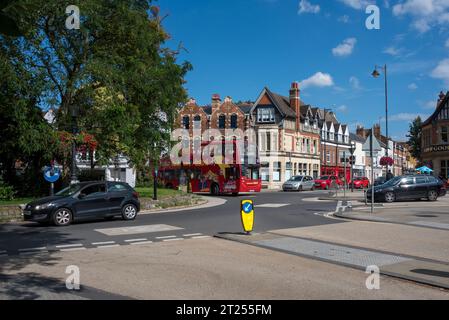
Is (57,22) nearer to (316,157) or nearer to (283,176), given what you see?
(283,176)

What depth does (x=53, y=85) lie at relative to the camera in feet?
64.6

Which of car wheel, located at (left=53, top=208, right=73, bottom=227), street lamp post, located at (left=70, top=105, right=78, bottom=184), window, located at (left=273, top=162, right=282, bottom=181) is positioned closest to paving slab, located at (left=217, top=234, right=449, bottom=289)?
car wheel, located at (left=53, top=208, right=73, bottom=227)

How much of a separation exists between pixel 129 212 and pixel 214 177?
18627mm

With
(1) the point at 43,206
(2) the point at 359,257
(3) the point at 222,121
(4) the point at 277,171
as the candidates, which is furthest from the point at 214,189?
(2) the point at 359,257

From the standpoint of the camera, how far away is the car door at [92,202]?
50.4 ft

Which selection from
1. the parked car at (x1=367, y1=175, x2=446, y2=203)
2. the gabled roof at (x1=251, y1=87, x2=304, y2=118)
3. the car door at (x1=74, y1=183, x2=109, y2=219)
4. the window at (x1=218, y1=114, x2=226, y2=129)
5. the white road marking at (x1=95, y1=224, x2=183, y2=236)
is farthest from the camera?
the window at (x1=218, y1=114, x2=226, y2=129)

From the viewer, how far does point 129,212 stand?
16.5 metres

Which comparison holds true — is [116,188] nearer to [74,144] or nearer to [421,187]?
[74,144]

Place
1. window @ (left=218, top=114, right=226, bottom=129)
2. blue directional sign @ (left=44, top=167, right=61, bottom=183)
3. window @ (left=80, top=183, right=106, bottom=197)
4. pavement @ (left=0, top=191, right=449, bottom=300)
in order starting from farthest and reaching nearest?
window @ (left=218, top=114, right=226, bottom=129) → blue directional sign @ (left=44, top=167, right=61, bottom=183) → window @ (left=80, top=183, right=106, bottom=197) → pavement @ (left=0, top=191, right=449, bottom=300)

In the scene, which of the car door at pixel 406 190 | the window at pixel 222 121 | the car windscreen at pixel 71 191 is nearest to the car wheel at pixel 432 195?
the car door at pixel 406 190

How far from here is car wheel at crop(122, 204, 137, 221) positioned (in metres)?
16.4

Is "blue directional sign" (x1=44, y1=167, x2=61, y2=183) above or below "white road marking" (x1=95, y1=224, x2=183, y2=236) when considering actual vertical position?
above

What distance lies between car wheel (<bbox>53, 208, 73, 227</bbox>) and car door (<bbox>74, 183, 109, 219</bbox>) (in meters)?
0.29

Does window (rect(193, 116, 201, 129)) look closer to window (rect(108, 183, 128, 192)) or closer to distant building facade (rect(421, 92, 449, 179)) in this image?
distant building facade (rect(421, 92, 449, 179))
